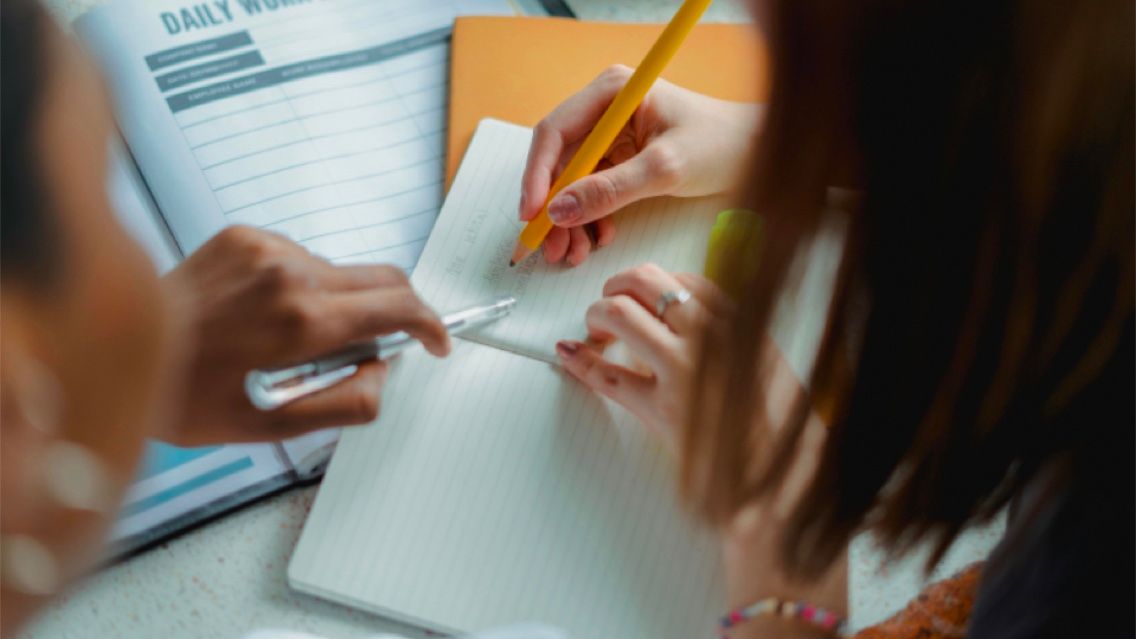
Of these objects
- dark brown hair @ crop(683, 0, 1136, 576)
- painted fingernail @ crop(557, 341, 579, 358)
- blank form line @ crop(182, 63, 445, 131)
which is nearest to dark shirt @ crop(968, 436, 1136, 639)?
dark brown hair @ crop(683, 0, 1136, 576)

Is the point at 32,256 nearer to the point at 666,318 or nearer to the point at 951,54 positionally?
the point at 951,54

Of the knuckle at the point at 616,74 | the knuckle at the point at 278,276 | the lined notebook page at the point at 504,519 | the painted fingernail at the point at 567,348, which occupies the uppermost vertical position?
the knuckle at the point at 616,74

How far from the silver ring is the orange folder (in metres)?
0.18

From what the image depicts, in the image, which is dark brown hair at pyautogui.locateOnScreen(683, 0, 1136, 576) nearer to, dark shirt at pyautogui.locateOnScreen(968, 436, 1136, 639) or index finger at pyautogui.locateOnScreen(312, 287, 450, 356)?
dark shirt at pyautogui.locateOnScreen(968, 436, 1136, 639)

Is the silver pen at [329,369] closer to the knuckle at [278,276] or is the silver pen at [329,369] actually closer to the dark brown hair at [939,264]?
the knuckle at [278,276]

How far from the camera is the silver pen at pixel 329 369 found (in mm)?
510

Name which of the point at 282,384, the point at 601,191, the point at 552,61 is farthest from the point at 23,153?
the point at 552,61

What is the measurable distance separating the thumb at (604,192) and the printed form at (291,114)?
0.10 m

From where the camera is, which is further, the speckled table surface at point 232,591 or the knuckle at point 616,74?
the knuckle at point 616,74

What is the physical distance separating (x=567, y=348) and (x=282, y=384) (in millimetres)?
164

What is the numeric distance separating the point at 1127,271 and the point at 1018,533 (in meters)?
0.16

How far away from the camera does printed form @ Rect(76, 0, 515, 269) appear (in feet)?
2.01

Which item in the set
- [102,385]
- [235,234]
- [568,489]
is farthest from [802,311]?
[102,385]

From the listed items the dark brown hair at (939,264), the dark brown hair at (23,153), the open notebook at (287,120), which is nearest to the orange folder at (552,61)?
the open notebook at (287,120)
